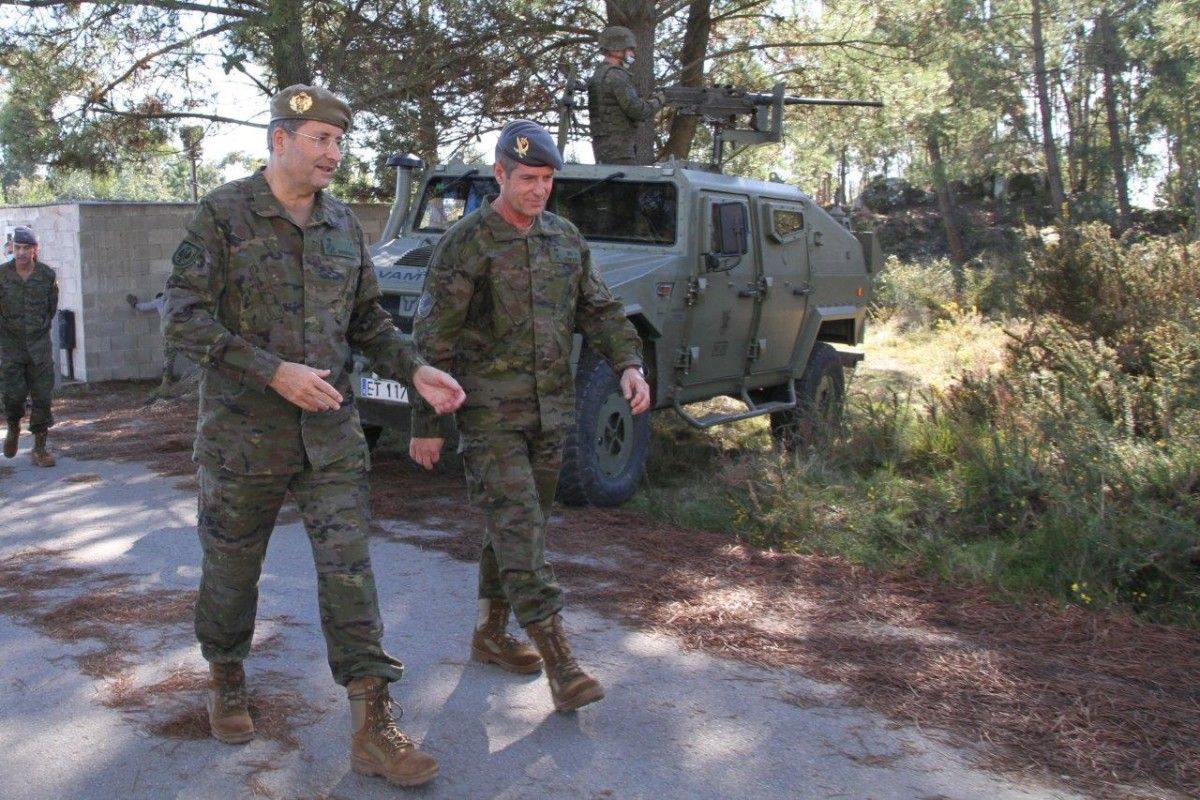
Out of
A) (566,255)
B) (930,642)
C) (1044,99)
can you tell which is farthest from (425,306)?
(1044,99)

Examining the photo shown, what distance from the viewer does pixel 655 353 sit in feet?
24.2

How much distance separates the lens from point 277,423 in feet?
11.2

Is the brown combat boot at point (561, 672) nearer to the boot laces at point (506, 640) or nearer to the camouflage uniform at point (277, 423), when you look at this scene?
the boot laces at point (506, 640)

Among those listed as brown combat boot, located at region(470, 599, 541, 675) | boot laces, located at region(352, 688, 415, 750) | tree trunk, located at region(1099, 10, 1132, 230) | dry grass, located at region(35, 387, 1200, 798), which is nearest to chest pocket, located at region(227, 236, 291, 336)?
boot laces, located at region(352, 688, 415, 750)

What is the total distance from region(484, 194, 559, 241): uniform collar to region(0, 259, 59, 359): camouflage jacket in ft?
18.0

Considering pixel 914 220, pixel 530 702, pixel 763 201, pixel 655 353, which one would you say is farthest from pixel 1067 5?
pixel 530 702

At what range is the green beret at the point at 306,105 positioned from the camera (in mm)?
3363

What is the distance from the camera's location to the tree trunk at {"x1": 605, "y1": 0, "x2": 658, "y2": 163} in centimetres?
1175

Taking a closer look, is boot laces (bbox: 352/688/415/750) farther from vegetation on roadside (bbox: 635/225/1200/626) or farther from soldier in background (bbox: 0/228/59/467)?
soldier in background (bbox: 0/228/59/467)

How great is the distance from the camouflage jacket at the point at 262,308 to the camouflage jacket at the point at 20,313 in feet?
18.3

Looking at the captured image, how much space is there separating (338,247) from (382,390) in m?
3.35

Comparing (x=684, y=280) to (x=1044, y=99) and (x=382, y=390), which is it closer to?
(x=382, y=390)

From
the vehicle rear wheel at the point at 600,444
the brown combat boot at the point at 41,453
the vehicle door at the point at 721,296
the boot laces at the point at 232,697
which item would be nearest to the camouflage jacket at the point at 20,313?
the brown combat boot at the point at 41,453

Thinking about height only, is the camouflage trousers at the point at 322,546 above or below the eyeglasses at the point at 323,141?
below
